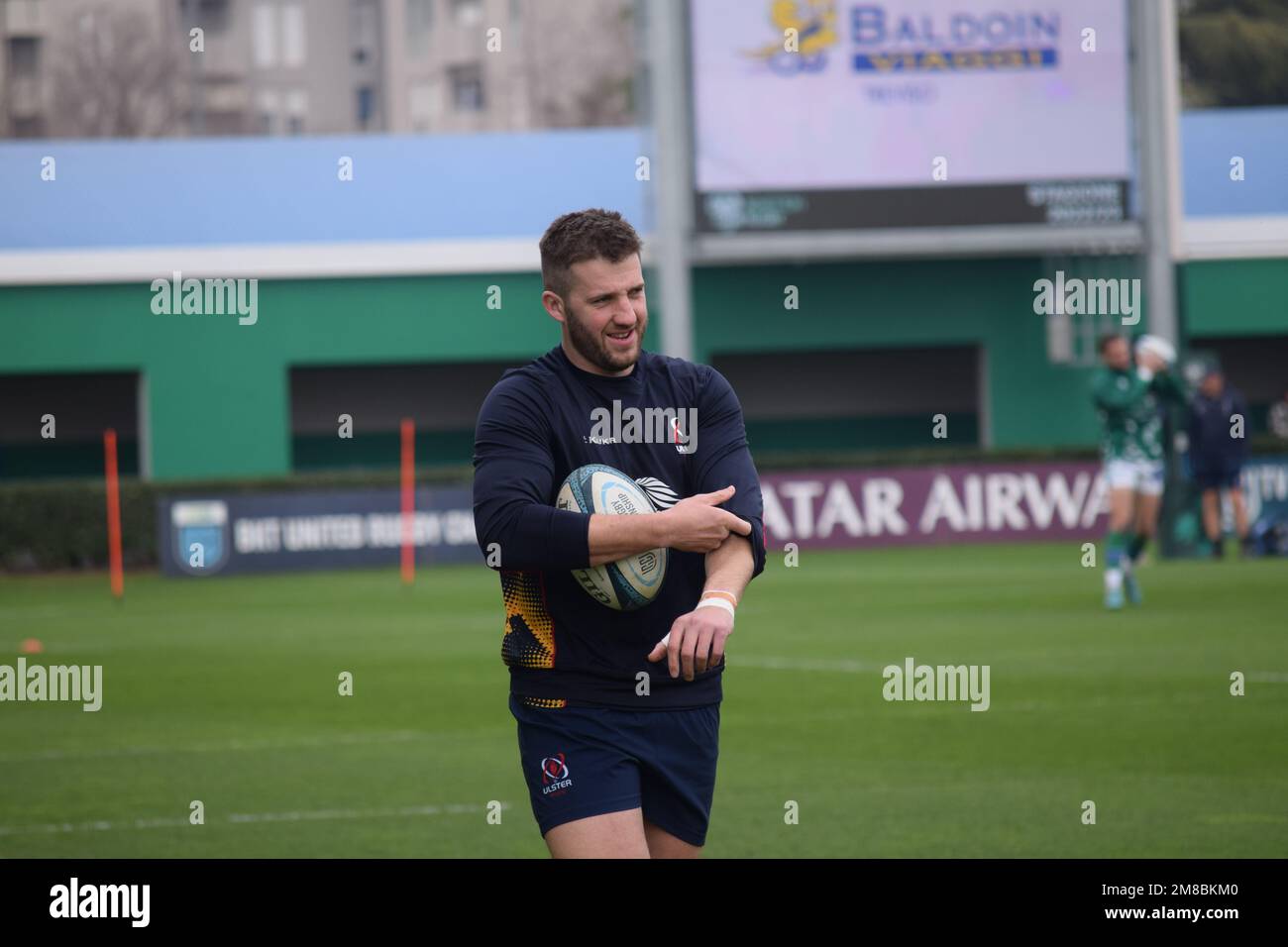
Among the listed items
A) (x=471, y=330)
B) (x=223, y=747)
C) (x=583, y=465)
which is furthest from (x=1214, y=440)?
(x=583, y=465)

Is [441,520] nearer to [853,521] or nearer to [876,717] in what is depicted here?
[853,521]

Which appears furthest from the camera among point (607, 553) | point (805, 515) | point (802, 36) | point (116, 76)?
point (116, 76)

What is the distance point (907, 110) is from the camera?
31594mm

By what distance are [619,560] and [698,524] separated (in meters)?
0.25

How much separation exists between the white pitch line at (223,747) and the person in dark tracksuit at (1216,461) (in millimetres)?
16777

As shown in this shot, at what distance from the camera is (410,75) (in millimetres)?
79812

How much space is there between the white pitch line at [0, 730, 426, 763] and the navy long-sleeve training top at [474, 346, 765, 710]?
7439 mm

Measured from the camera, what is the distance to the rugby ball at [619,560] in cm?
552

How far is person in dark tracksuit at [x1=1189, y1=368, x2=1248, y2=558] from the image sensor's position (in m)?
27.2

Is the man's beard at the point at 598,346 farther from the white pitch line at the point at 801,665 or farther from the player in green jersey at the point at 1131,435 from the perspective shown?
the player in green jersey at the point at 1131,435

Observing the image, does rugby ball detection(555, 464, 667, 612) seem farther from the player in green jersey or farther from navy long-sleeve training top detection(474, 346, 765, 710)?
the player in green jersey

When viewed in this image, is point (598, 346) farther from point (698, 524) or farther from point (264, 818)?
point (264, 818)

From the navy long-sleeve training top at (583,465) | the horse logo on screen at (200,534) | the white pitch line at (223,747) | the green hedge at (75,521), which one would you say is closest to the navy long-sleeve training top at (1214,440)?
the green hedge at (75,521)
